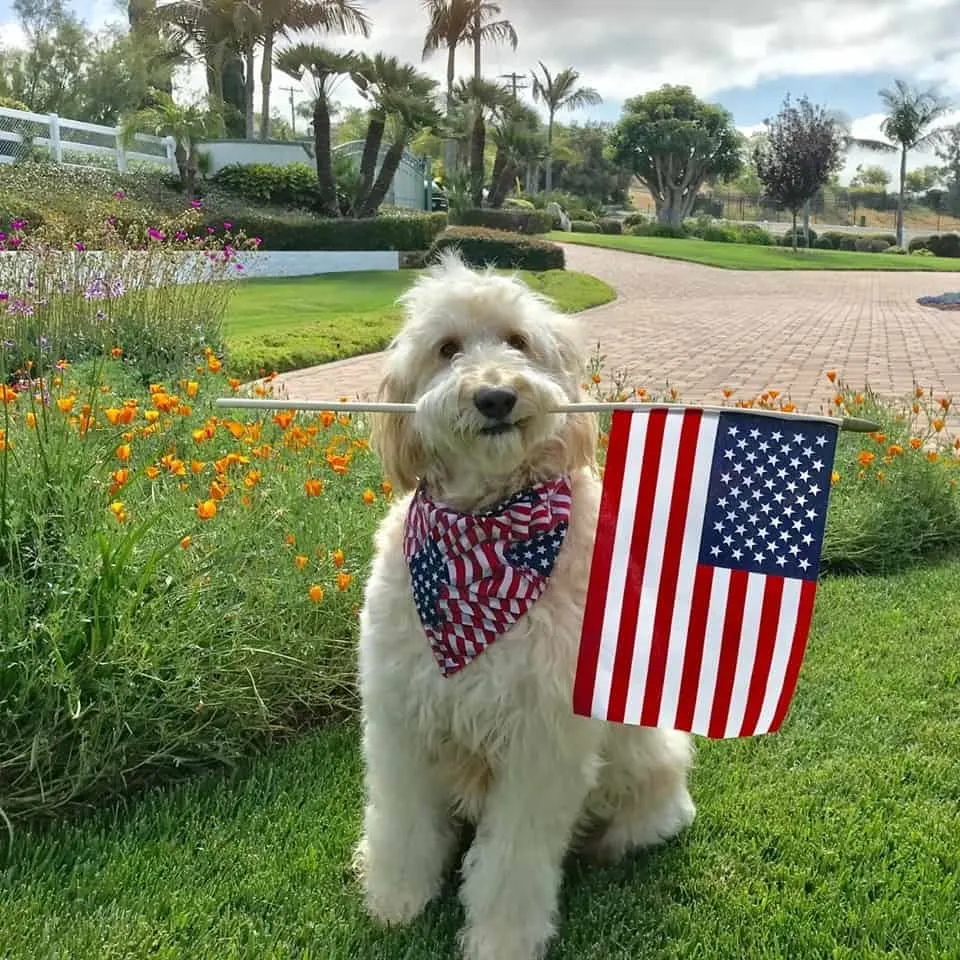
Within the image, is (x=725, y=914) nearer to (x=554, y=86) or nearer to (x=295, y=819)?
(x=295, y=819)

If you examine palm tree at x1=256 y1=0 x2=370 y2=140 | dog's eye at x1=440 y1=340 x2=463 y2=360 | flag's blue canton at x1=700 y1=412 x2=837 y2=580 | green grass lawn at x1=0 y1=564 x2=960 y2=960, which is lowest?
green grass lawn at x1=0 y1=564 x2=960 y2=960

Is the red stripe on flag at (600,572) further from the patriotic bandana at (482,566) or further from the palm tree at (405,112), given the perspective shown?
the palm tree at (405,112)

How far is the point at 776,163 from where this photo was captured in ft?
145

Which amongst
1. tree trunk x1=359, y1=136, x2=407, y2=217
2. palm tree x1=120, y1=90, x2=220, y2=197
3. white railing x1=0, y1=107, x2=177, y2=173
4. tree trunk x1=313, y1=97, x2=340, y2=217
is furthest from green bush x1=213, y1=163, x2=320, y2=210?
tree trunk x1=359, y1=136, x2=407, y2=217

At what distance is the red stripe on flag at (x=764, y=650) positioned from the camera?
2.23m

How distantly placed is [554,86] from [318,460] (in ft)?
238

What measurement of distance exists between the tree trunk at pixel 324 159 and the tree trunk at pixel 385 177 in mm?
1067

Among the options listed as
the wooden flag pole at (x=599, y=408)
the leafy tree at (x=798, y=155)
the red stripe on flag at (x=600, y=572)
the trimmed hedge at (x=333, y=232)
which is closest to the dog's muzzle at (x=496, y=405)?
the wooden flag pole at (x=599, y=408)

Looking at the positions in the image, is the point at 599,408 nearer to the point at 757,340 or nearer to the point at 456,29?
the point at 757,340

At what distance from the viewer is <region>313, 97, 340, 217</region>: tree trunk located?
96.1ft

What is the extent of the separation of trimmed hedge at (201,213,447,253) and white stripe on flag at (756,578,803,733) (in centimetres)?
2497

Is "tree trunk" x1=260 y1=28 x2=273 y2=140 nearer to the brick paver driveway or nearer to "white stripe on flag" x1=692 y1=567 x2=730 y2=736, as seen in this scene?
the brick paver driveway

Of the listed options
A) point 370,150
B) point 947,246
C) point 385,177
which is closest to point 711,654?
point 385,177

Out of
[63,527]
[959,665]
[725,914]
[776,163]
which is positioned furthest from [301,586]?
[776,163]
